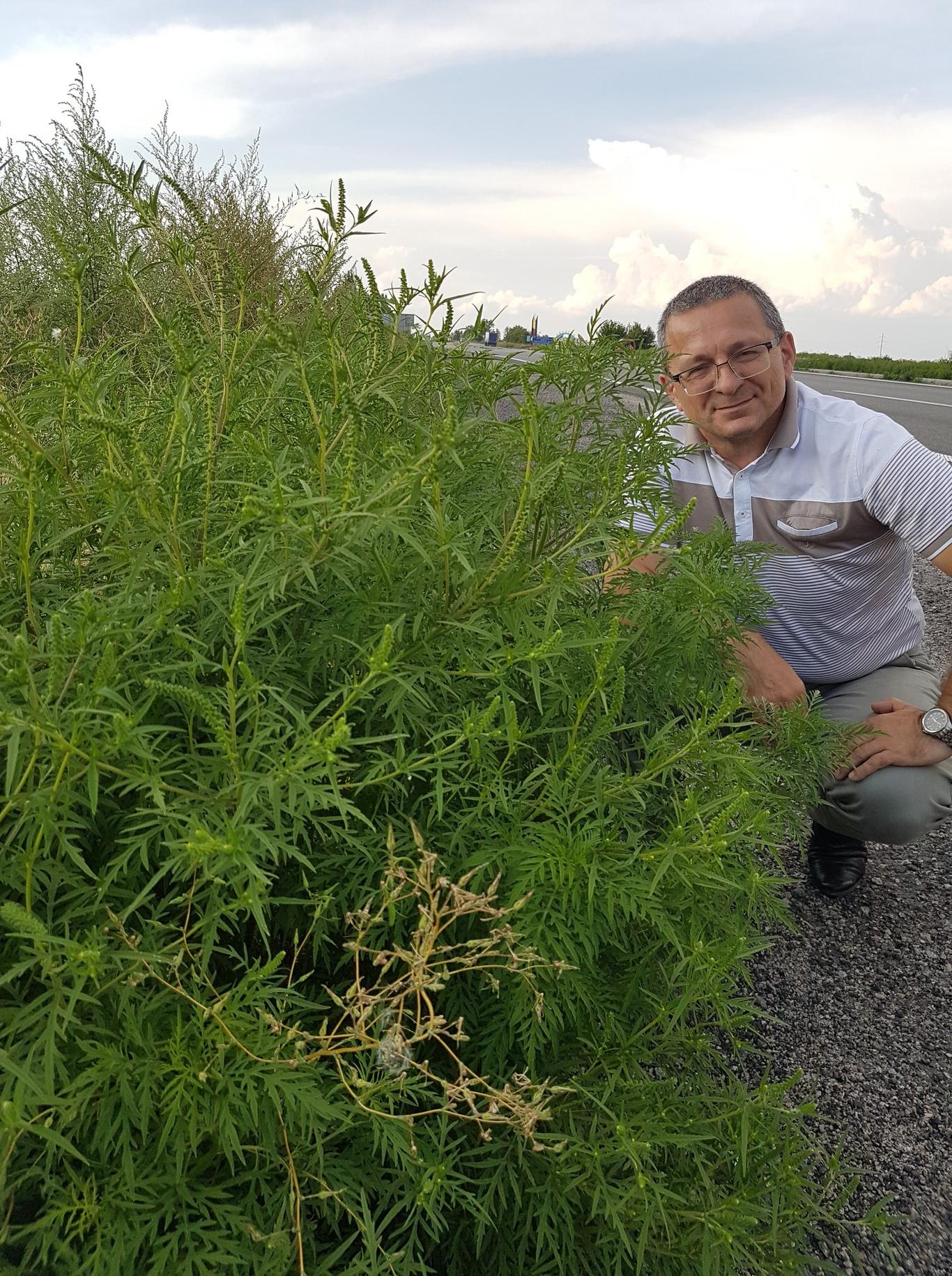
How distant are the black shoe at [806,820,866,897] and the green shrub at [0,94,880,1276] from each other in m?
1.70

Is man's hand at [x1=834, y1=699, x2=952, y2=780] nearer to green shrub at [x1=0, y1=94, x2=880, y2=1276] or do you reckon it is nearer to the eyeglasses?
the eyeglasses

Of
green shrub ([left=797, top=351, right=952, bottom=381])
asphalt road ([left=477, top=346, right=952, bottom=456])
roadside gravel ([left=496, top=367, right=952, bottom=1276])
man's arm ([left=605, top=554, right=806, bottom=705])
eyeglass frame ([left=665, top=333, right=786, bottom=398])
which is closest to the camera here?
roadside gravel ([left=496, top=367, right=952, bottom=1276])

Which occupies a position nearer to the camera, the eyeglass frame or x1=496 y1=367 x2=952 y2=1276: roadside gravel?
x1=496 y1=367 x2=952 y2=1276: roadside gravel

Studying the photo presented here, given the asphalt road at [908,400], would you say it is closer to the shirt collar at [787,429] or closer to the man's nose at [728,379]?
the shirt collar at [787,429]

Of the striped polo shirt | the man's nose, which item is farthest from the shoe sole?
the man's nose

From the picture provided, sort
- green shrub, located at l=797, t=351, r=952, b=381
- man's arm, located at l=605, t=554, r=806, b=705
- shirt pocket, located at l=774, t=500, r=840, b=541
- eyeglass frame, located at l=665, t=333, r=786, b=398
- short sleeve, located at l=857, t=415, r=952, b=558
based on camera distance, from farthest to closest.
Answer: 1. green shrub, located at l=797, t=351, r=952, b=381
2. shirt pocket, located at l=774, t=500, r=840, b=541
3. eyeglass frame, located at l=665, t=333, r=786, b=398
4. short sleeve, located at l=857, t=415, r=952, b=558
5. man's arm, located at l=605, t=554, r=806, b=705

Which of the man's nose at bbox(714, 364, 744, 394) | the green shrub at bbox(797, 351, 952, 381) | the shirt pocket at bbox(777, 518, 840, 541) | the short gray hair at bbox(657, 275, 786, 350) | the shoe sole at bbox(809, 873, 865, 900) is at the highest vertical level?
the short gray hair at bbox(657, 275, 786, 350)

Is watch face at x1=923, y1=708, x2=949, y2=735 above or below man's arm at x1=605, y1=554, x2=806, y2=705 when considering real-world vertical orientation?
below

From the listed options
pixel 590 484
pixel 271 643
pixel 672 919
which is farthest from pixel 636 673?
pixel 271 643

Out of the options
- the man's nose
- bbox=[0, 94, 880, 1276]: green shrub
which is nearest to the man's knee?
the man's nose

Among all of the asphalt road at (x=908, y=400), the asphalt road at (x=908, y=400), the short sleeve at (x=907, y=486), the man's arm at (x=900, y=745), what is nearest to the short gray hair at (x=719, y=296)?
the short sleeve at (x=907, y=486)

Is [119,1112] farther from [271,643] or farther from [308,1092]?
[271,643]

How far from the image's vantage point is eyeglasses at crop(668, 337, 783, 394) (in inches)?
124

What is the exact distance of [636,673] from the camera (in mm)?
1722
